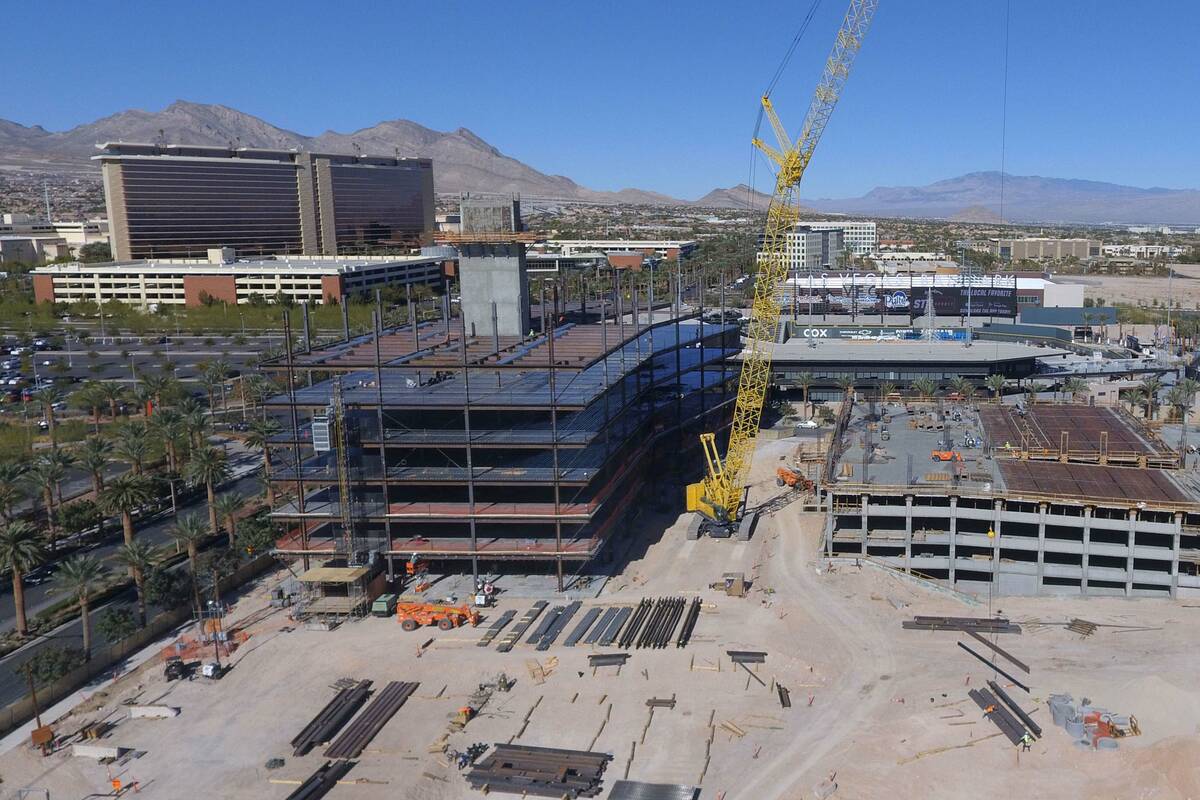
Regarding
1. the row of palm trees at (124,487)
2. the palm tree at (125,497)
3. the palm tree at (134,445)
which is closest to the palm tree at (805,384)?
the row of palm trees at (124,487)

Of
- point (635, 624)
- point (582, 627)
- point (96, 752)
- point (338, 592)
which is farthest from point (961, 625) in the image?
point (96, 752)

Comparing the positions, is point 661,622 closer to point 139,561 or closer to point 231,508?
point 231,508

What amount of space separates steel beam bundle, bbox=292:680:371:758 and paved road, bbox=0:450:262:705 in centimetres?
1325

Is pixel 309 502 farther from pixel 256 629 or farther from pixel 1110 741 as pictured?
pixel 1110 741

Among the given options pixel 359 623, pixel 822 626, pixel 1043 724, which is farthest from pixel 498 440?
pixel 1043 724

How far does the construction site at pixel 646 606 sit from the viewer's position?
3778 centimetres

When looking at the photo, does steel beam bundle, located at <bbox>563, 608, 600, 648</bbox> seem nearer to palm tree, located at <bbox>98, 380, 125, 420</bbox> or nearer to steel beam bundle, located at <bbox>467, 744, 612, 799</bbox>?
steel beam bundle, located at <bbox>467, 744, 612, 799</bbox>

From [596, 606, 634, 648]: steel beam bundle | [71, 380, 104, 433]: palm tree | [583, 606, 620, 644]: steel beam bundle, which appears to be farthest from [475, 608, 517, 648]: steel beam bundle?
[71, 380, 104, 433]: palm tree

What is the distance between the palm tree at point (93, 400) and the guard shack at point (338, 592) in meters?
45.4

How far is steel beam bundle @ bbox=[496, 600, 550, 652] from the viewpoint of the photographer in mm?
47625

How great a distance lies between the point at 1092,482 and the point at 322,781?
4432 centimetres

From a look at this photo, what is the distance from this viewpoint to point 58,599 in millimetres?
52875

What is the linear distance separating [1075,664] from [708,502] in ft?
80.2

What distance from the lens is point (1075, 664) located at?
4512cm
